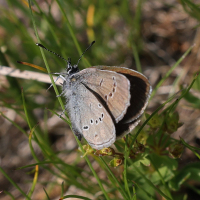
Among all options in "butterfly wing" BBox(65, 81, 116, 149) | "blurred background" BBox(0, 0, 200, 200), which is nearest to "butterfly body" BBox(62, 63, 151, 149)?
"butterfly wing" BBox(65, 81, 116, 149)

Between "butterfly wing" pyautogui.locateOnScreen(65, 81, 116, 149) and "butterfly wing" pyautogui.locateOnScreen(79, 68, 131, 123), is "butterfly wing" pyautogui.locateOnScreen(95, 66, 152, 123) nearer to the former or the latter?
"butterfly wing" pyautogui.locateOnScreen(79, 68, 131, 123)

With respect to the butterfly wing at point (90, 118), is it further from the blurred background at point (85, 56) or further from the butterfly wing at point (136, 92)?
the blurred background at point (85, 56)

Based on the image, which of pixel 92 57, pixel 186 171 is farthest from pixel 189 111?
pixel 92 57

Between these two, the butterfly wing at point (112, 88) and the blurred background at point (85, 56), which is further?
the blurred background at point (85, 56)

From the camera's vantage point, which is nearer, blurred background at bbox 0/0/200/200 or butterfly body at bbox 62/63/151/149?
butterfly body at bbox 62/63/151/149

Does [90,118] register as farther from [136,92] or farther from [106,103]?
[136,92]

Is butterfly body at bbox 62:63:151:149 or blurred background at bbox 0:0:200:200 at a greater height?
butterfly body at bbox 62:63:151:149

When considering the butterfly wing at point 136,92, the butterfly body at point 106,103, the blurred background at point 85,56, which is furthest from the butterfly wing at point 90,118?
the blurred background at point 85,56
